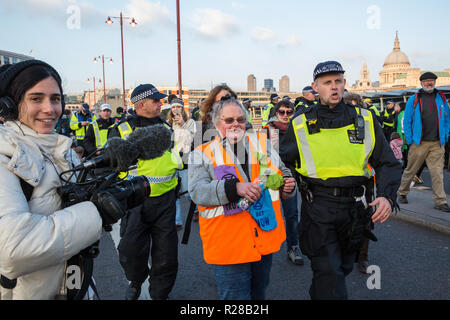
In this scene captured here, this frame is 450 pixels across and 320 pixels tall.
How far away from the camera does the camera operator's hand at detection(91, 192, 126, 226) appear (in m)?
1.29

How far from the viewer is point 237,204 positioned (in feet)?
7.35

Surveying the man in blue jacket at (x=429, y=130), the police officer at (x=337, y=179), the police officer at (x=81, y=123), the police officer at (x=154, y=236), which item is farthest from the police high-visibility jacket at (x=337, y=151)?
the police officer at (x=81, y=123)

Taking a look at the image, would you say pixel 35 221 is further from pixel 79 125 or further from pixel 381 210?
pixel 79 125

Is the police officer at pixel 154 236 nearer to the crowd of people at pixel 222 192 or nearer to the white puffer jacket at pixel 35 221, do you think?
the crowd of people at pixel 222 192

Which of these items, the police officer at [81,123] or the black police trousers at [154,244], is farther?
the police officer at [81,123]

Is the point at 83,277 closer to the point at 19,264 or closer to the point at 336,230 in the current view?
the point at 19,264

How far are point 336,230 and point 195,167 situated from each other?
1.22m

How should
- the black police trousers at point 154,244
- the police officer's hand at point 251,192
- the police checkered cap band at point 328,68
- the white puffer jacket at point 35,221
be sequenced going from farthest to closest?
the black police trousers at point 154,244 < the police checkered cap band at point 328,68 < the police officer's hand at point 251,192 < the white puffer jacket at point 35,221

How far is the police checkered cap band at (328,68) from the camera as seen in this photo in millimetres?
2684

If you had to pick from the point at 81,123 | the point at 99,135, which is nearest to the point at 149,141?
the point at 99,135

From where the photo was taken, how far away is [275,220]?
2.35m

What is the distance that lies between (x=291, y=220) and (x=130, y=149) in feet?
10.6

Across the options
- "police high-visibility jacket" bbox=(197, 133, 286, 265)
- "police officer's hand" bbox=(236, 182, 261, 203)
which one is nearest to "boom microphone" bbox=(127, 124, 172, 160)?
"police officer's hand" bbox=(236, 182, 261, 203)

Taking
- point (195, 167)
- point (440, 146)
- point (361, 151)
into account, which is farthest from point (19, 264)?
point (440, 146)
